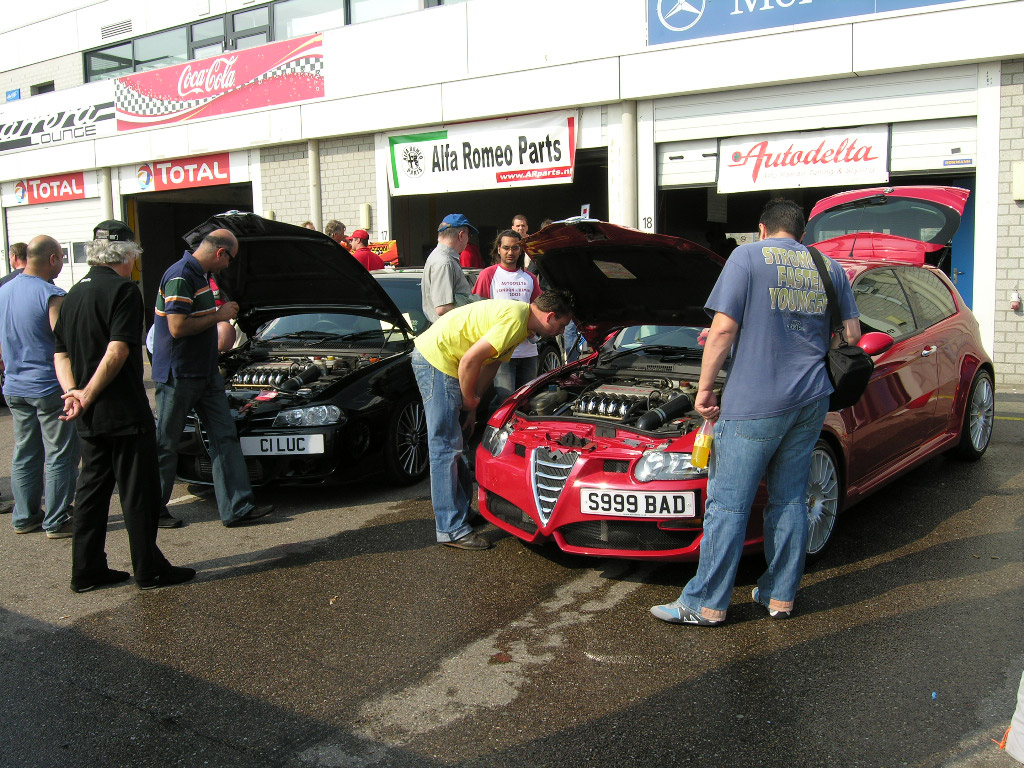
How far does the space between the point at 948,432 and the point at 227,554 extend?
15.0 ft

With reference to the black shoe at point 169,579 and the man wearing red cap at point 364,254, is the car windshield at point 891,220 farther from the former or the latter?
the black shoe at point 169,579

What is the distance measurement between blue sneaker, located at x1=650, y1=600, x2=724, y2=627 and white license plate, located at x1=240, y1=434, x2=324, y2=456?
2.62 metres

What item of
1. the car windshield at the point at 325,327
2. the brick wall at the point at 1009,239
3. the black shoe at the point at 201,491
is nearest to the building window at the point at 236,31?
the brick wall at the point at 1009,239

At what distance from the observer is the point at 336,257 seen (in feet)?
20.0

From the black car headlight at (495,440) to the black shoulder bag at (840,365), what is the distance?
1.74 meters

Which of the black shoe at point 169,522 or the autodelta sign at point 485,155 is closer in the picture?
the black shoe at point 169,522

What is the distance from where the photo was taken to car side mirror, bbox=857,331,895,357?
15.3ft

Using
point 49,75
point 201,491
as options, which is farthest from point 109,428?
point 49,75

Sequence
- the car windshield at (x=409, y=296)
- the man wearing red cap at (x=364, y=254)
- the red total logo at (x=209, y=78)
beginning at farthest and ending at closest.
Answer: the red total logo at (x=209, y=78) < the man wearing red cap at (x=364, y=254) < the car windshield at (x=409, y=296)

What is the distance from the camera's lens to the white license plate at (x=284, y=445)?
5.61m

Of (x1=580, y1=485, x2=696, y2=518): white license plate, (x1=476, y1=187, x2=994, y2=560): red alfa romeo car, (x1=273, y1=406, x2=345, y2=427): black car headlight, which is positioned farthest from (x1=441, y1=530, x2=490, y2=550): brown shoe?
(x1=273, y1=406, x2=345, y2=427): black car headlight

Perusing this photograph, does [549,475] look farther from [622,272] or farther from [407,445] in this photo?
[407,445]

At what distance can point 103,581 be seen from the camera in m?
4.47

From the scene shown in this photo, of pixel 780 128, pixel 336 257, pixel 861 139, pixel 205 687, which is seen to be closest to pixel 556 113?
pixel 780 128
